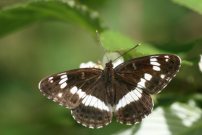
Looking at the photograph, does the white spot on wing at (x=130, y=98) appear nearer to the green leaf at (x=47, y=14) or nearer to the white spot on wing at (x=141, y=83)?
the white spot on wing at (x=141, y=83)

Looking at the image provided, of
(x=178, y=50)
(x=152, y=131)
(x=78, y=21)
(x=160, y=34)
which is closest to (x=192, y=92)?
(x=178, y=50)

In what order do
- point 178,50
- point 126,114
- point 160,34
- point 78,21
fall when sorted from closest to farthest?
point 126,114 < point 178,50 < point 78,21 < point 160,34

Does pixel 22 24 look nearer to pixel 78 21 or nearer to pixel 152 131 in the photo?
pixel 78 21

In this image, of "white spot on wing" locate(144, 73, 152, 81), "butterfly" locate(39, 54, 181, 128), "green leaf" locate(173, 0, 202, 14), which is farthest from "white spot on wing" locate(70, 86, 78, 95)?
"green leaf" locate(173, 0, 202, 14)

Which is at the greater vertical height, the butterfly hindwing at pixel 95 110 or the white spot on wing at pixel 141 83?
the white spot on wing at pixel 141 83

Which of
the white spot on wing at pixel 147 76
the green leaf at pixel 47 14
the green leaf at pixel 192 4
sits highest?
the green leaf at pixel 192 4

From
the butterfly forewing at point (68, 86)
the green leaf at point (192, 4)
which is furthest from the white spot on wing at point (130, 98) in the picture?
the green leaf at point (192, 4)

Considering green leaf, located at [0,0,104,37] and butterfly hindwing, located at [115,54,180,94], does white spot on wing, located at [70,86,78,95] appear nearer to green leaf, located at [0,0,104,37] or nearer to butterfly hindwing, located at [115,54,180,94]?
butterfly hindwing, located at [115,54,180,94]
